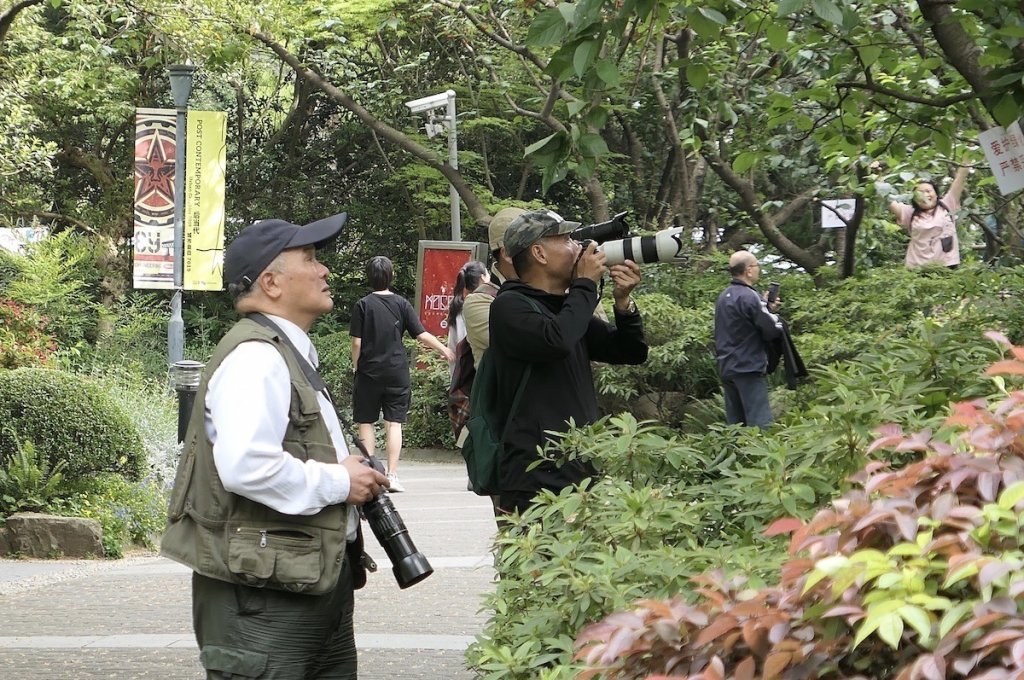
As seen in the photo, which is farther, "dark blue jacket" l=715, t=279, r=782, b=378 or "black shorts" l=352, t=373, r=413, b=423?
"black shorts" l=352, t=373, r=413, b=423

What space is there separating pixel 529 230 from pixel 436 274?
511 inches

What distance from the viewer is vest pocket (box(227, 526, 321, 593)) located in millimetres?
3805

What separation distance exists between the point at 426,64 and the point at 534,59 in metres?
10.9

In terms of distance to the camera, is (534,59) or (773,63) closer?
(534,59)

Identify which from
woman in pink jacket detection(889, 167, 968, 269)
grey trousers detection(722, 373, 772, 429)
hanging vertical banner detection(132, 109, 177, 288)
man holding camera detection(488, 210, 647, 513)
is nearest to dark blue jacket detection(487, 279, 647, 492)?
man holding camera detection(488, 210, 647, 513)

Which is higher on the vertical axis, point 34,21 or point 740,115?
point 34,21

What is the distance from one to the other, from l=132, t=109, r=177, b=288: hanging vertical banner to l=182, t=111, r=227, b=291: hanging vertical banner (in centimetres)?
27

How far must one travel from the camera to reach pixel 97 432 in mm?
11453

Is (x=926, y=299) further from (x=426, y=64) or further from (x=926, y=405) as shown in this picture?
(x=426, y=64)

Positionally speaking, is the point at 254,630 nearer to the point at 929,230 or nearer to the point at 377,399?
the point at 377,399

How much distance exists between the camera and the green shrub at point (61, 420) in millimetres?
11156

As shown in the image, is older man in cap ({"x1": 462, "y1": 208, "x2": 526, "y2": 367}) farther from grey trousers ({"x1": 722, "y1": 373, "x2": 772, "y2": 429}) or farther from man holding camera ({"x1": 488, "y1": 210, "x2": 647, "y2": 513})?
grey trousers ({"x1": 722, "y1": 373, "x2": 772, "y2": 429})

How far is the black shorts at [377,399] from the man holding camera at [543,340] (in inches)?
301

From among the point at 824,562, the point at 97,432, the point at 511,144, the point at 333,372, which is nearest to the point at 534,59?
the point at 97,432
